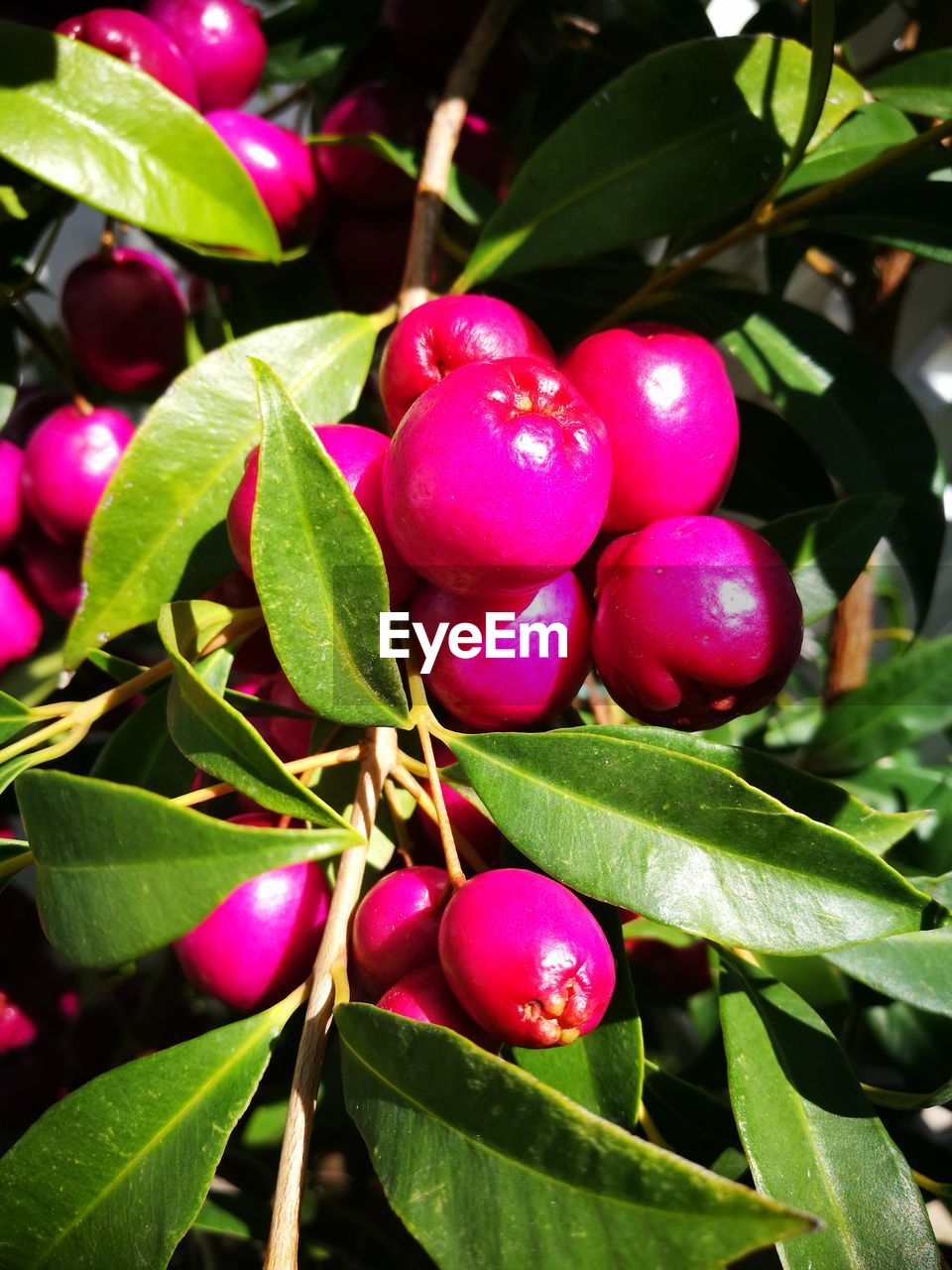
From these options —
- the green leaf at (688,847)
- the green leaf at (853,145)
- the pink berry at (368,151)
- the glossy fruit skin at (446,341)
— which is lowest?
the green leaf at (688,847)

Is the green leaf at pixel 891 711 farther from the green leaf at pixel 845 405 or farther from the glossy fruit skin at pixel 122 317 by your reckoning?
the glossy fruit skin at pixel 122 317

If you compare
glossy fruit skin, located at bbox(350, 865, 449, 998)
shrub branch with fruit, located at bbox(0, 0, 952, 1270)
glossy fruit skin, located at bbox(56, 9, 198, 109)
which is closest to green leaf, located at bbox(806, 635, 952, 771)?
shrub branch with fruit, located at bbox(0, 0, 952, 1270)

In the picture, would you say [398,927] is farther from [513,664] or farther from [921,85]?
[921,85]

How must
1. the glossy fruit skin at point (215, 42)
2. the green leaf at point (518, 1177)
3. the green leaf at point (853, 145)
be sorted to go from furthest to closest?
1. the glossy fruit skin at point (215, 42)
2. the green leaf at point (853, 145)
3. the green leaf at point (518, 1177)

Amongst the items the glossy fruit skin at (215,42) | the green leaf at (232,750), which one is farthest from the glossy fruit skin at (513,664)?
the glossy fruit skin at (215,42)

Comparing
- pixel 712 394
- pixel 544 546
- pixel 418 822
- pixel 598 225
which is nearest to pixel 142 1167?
pixel 418 822

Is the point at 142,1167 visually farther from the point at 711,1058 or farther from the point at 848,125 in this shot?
the point at 848,125

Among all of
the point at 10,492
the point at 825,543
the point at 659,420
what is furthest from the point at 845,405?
the point at 10,492
